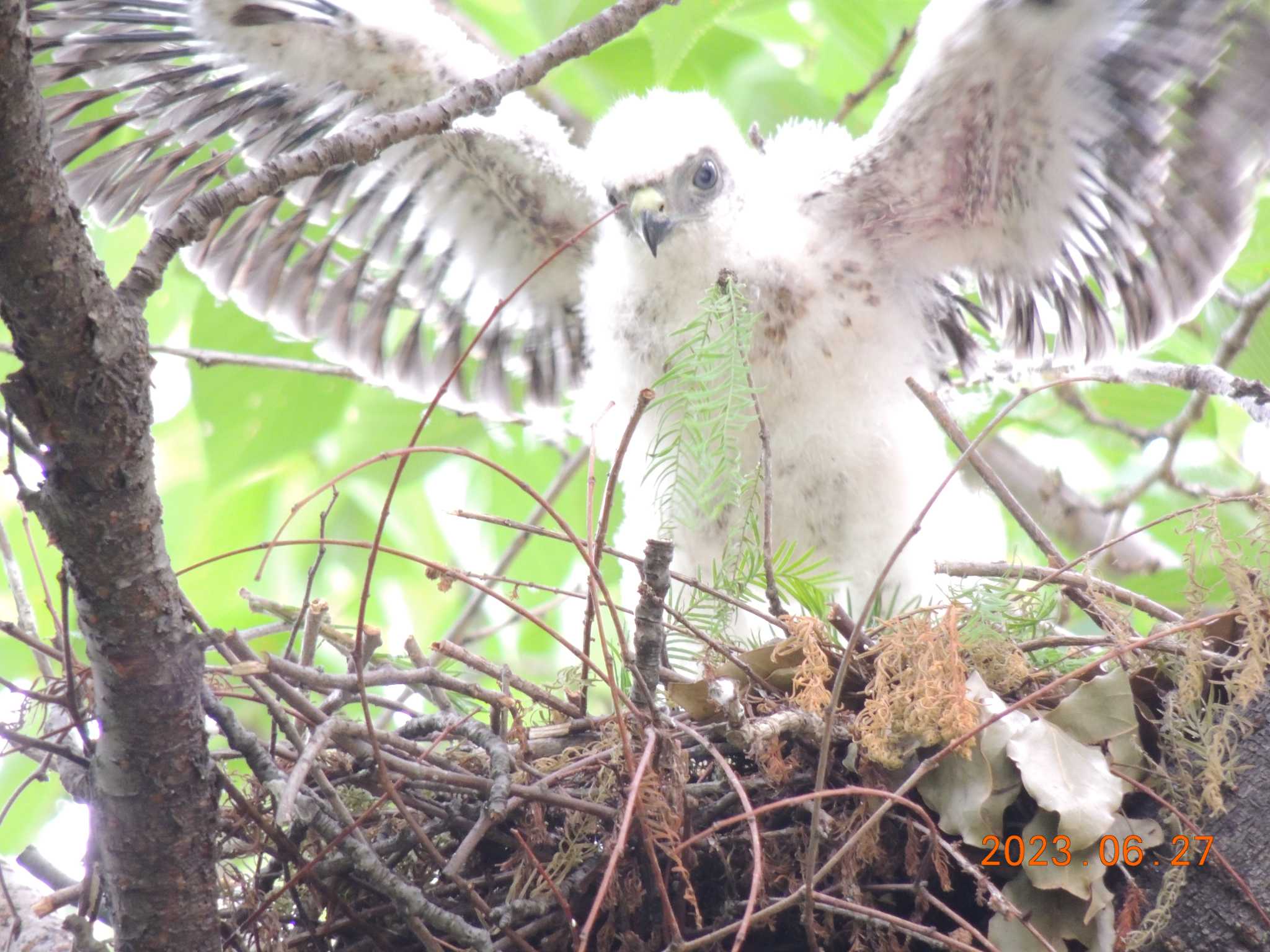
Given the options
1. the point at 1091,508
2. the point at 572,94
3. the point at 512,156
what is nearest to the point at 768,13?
the point at 572,94

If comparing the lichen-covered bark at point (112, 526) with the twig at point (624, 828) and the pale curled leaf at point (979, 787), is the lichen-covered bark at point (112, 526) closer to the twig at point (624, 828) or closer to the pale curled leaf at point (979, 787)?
the twig at point (624, 828)

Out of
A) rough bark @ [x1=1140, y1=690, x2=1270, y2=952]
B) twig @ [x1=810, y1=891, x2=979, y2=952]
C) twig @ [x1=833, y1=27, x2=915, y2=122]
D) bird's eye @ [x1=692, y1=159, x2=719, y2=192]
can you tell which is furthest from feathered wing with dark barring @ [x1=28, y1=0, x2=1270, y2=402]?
twig @ [x1=810, y1=891, x2=979, y2=952]

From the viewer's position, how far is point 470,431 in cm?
427

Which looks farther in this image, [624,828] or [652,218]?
[652,218]

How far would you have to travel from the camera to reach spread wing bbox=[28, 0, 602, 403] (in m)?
3.07

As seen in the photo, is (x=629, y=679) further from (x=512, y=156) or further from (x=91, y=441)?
(x=512, y=156)

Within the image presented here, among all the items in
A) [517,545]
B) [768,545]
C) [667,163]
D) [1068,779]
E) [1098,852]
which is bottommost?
[1098,852]

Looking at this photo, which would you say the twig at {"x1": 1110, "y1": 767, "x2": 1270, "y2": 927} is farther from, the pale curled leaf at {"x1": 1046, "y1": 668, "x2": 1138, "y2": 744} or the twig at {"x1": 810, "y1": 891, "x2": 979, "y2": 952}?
the twig at {"x1": 810, "y1": 891, "x2": 979, "y2": 952}

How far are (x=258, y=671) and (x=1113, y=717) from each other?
4.29 feet

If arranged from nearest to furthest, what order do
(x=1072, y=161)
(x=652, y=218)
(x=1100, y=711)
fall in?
1. (x=1100, y=711)
2. (x=1072, y=161)
3. (x=652, y=218)

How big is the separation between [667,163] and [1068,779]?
1.94m

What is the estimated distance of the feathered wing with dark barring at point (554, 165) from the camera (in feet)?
8.75

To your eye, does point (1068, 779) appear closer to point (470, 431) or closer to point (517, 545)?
point (517, 545)

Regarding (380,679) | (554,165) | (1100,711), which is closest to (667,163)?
(554,165)
